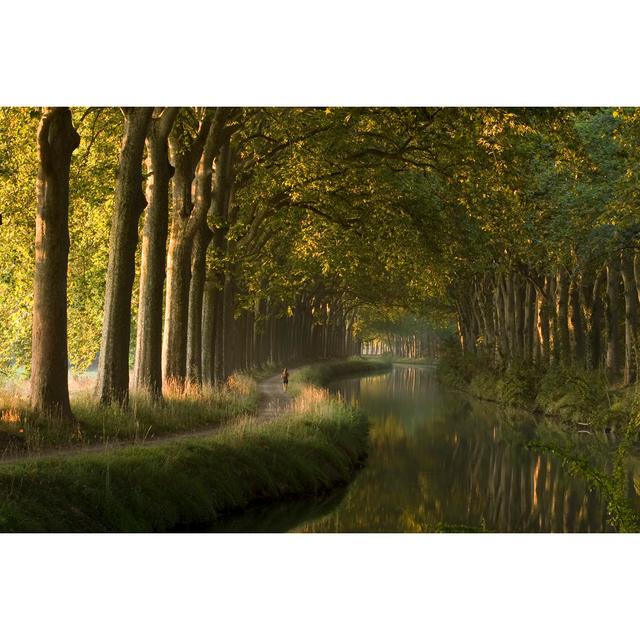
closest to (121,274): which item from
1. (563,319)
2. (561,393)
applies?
(561,393)

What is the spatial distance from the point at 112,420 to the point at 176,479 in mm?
3647

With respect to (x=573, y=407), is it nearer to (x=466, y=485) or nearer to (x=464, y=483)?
(x=464, y=483)

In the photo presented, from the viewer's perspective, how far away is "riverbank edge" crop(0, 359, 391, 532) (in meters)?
14.3

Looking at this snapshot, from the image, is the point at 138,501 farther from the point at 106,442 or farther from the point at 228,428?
the point at 228,428

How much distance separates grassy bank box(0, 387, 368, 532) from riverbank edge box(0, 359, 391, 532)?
17mm

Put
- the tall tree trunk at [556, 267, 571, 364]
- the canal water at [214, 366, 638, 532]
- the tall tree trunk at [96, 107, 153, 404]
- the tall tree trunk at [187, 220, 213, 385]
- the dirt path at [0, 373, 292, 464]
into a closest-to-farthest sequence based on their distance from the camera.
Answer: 1. the dirt path at [0, 373, 292, 464]
2. the canal water at [214, 366, 638, 532]
3. the tall tree trunk at [96, 107, 153, 404]
4. the tall tree trunk at [187, 220, 213, 385]
5. the tall tree trunk at [556, 267, 571, 364]

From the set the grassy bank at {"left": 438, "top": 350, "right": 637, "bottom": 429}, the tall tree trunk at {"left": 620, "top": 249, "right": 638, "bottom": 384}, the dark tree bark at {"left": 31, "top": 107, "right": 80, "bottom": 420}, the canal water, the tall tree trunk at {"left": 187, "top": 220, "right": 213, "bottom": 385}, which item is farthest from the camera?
the tall tree trunk at {"left": 620, "top": 249, "right": 638, "bottom": 384}

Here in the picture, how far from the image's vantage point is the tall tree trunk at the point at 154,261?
23891 mm

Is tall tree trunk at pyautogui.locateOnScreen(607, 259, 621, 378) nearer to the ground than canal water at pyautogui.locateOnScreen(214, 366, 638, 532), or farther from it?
farther from it

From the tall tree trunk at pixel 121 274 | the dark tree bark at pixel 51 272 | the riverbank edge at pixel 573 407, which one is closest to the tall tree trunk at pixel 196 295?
the tall tree trunk at pixel 121 274

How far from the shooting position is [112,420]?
20.1 meters

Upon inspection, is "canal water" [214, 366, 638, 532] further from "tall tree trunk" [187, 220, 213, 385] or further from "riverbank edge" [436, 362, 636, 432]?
"tall tree trunk" [187, 220, 213, 385]

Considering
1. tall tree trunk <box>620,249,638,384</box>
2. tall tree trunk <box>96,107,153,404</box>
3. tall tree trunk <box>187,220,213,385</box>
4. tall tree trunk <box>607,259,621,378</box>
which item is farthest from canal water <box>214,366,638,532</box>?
tall tree trunk <box>187,220,213,385</box>

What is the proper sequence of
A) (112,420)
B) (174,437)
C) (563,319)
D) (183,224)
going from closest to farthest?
(112,420) < (174,437) < (183,224) < (563,319)
